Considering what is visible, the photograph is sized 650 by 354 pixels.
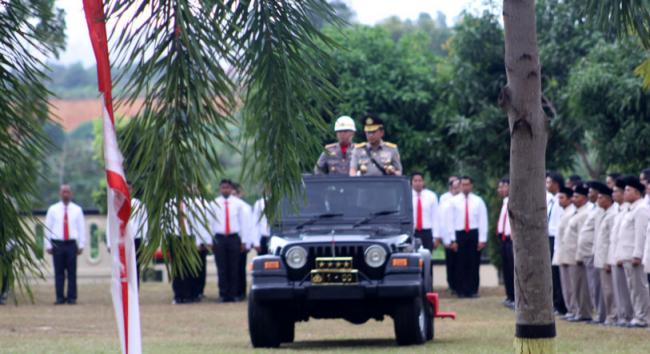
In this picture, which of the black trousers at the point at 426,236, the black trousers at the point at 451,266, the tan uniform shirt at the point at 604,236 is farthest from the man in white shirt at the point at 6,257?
the black trousers at the point at 451,266

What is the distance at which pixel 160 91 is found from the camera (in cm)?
638

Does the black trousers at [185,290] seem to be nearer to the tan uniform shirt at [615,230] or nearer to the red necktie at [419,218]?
the red necktie at [419,218]

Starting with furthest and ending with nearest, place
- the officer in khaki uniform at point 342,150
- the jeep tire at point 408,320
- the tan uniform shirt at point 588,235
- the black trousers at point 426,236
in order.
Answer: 1. the black trousers at point 426,236
2. the tan uniform shirt at point 588,235
3. the jeep tire at point 408,320
4. the officer in khaki uniform at point 342,150

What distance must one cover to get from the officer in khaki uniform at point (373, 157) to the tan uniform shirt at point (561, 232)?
4203 mm

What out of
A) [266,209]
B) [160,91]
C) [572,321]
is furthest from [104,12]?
[572,321]

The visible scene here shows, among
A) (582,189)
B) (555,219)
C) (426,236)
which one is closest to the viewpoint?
(582,189)

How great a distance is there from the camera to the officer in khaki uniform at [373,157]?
16.0 meters

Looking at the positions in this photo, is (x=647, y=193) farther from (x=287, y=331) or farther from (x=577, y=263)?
(x=287, y=331)

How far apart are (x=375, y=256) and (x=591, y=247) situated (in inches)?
211

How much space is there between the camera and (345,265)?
14.8 meters

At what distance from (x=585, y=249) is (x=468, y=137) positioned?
754 cm

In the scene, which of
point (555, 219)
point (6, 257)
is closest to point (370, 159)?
point (555, 219)

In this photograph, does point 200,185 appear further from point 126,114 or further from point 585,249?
point 585,249

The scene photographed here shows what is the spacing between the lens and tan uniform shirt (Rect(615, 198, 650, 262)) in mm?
17031
